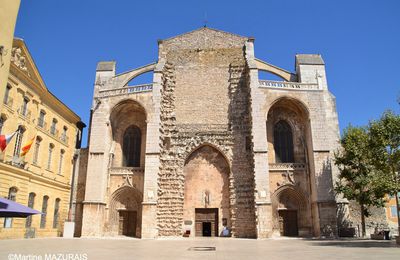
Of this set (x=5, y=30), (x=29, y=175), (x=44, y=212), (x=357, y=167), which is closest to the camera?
(x=5, y=30)

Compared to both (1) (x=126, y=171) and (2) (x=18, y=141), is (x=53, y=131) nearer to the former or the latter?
(2) (x=18, y=141)

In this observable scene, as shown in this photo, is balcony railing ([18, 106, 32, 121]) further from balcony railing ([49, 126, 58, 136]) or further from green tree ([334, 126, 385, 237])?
green tree ([334, 126, 385, 237])

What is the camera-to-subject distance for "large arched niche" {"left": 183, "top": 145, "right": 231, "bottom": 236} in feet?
71.4

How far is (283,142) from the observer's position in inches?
904

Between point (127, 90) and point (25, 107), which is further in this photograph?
point (127, 90)

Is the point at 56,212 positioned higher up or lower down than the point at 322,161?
lower down

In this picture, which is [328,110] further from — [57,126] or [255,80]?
[57,126]

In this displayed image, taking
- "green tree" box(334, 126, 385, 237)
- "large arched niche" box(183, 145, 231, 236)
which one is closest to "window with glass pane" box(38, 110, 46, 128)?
"large arched niche" box(183, 145, 231, 236)

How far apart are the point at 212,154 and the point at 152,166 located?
14.6 ft

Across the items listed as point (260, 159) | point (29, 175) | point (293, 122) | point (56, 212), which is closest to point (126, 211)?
point (56, 212)

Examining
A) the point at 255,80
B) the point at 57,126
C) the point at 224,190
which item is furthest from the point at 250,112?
the point at 57,126

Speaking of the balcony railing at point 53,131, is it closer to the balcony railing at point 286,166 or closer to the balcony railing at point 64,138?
the balcony railing at point 64,138

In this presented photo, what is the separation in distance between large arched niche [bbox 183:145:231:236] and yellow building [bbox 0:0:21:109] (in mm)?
16789

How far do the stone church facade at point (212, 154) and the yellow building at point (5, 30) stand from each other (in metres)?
14.5
